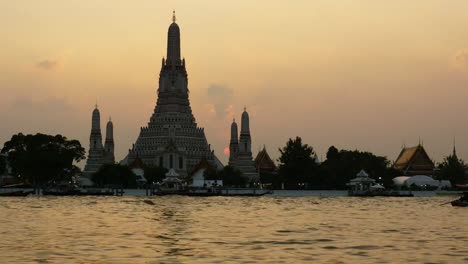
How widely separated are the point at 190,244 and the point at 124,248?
345cm

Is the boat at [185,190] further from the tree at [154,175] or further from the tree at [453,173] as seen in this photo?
the tree at [453,173]

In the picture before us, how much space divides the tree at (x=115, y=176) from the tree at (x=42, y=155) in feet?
50.3

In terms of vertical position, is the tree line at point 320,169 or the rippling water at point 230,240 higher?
the tree line at point 320,169

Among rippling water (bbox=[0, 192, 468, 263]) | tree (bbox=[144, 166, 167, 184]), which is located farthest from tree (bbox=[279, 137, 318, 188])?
rippling water (bbox=[0, 192, 468, 263])

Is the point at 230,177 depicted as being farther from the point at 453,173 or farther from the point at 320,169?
the point at 453,173

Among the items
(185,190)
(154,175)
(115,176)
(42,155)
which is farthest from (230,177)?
(42,155)

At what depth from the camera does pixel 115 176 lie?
167 meters

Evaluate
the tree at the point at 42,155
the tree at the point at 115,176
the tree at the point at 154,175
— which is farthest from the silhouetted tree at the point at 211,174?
the tree at the point at 42,155

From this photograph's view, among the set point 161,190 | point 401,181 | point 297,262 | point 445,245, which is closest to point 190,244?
point 297,262

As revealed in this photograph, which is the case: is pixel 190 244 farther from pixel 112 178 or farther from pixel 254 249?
pixel 112 178

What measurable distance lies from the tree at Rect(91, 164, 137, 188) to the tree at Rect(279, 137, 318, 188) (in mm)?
30601

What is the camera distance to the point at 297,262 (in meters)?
31.7

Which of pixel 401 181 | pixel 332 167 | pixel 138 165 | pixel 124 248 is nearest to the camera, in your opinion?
pixel 124 248

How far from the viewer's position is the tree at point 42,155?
14025 centimetres
